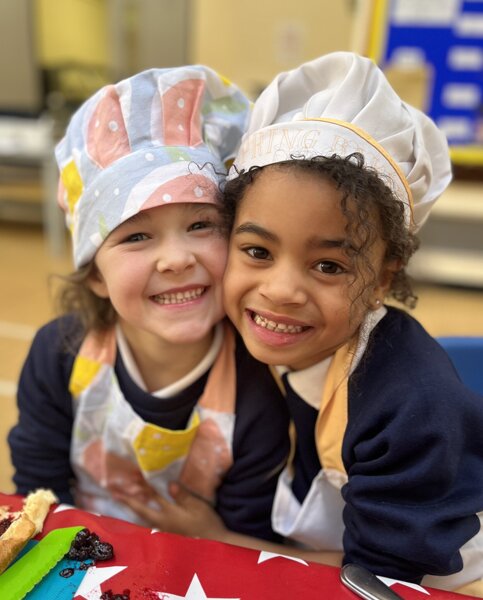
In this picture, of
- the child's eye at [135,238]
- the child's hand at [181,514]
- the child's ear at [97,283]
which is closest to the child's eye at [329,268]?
the child's eye at [135,238]

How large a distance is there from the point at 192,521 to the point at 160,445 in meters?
0.13

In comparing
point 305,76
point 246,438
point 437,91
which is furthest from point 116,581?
point 437,91

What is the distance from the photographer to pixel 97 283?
879mm

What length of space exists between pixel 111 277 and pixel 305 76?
363mm

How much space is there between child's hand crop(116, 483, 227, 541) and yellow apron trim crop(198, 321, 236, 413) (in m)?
0.16

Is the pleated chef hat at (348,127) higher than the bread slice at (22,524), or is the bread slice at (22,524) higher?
the pleated chef hat at (348,127)

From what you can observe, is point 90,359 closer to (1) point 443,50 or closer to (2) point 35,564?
(2) point 35,564

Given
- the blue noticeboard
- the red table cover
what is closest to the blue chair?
the red table cover

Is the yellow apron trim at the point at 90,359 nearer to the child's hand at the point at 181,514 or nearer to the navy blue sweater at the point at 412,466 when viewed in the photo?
the child's hand at the point at 181,514

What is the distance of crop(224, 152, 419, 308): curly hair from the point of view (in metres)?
0.61

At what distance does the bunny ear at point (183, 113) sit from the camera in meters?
0.74

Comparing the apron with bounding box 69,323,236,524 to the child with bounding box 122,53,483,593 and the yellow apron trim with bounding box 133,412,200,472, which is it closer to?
the yellow apron trim with bounding box 133,412,200,472

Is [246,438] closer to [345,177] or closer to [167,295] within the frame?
[167,295]

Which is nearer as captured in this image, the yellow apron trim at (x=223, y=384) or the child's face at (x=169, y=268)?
the child's face at (x=169, y=268)
